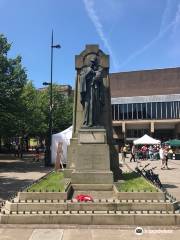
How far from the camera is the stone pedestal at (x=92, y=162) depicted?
1198 centimetres

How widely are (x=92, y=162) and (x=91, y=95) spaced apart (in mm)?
2436

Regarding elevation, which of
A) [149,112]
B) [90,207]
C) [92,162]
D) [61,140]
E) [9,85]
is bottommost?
[90,207]

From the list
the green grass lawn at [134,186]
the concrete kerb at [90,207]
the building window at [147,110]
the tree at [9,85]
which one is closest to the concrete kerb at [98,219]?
the concrete kerb at [90,207]

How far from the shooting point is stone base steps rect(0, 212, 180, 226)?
863 centimetres

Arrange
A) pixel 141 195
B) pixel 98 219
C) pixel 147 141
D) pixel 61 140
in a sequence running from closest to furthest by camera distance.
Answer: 1. pixel 98 219
2. pixel 141 195
3. pixel 61 140
4. pixel 147 141

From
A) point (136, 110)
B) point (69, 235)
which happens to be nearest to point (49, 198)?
point (69, 235)

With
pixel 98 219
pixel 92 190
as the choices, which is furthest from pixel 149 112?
pixel 98 219

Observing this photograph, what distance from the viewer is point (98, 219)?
8.70 meters

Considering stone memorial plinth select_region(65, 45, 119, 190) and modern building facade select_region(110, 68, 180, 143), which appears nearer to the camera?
stone memorial plinth select_region(65, 45, 119, 190)

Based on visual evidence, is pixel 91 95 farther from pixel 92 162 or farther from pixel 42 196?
pixel 42 196

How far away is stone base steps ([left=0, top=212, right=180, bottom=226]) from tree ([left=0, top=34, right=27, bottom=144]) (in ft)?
70.3

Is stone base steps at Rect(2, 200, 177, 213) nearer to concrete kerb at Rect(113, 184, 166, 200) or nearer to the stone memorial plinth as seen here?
concrete kerb at Rect(113, 184, 166, 200)

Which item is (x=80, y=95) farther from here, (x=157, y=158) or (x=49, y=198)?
(x=157, y=158)

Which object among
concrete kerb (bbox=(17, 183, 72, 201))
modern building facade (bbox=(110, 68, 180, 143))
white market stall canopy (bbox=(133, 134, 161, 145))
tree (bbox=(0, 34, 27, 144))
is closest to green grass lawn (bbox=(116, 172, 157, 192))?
concrete kerb (bbox=(17, 183, 72, 201))
